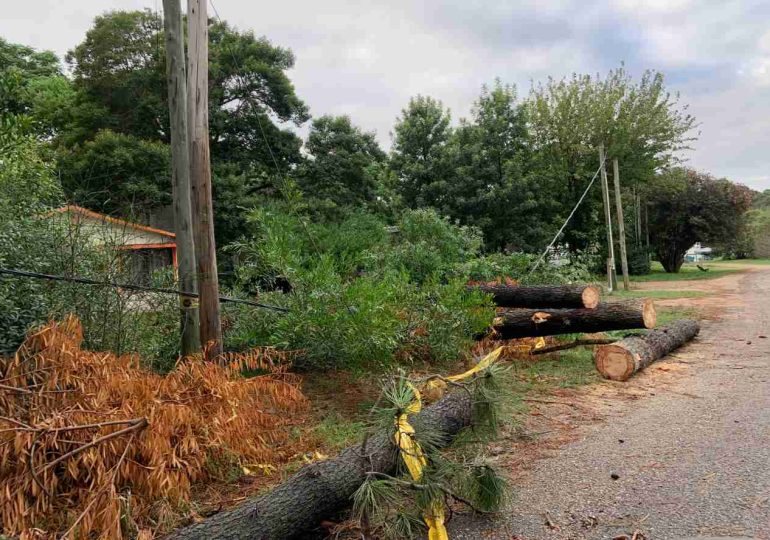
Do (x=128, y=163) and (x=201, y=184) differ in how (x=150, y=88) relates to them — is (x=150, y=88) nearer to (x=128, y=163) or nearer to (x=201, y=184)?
(x=128, y=163)

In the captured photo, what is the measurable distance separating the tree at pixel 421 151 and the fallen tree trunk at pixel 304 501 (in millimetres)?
15101

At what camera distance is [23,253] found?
157 inches

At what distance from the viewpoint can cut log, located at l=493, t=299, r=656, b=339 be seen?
690 cm

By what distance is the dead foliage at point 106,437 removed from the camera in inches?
96.0

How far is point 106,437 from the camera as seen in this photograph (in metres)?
2.63

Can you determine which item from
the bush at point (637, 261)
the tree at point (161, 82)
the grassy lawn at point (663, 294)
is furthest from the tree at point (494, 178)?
the bush at point (637, 261)

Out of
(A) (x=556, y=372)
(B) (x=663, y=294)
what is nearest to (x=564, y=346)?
(A) (x=556, y=372)

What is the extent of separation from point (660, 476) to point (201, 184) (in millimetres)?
3984

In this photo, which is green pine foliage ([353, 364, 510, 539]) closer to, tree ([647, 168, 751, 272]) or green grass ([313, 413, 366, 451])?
green grass ([313, 413, 366, 451])

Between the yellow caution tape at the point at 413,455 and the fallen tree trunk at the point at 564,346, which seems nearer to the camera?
the yellow caution tape at the point at 413,455

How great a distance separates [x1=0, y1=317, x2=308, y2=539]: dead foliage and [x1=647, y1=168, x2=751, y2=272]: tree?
25.6 metres

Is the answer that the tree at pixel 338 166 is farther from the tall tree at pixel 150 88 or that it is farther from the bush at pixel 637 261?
the bush at pixel 637 261

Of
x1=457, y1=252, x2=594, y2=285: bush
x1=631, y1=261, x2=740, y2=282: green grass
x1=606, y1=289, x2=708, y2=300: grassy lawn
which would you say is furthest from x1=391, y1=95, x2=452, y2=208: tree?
x1=631, y1=261, x2=740, y2=282: green grass

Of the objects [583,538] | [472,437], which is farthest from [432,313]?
[583,538]
